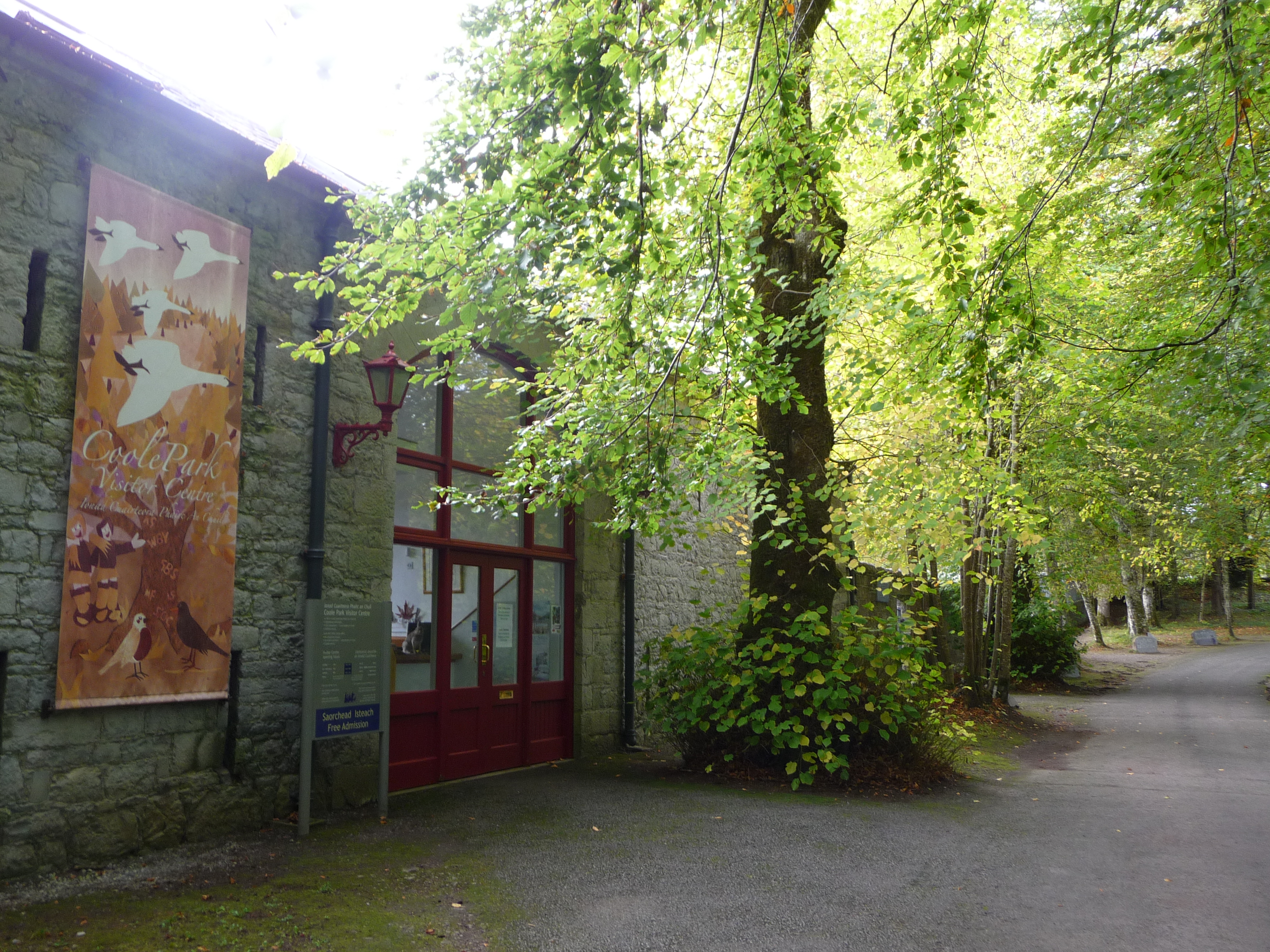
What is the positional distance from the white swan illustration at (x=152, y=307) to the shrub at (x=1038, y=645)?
17.3m

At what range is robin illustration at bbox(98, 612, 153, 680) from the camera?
16.6ft

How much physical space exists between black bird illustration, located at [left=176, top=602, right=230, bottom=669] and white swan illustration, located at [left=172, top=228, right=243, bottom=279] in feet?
6.92

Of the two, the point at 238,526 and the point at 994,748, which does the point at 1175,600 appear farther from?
the point at 238,526

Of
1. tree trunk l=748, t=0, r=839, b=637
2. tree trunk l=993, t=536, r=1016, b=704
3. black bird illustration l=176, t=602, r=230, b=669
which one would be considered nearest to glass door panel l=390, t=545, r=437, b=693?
black bird illustration l=176, t=602, r=230, b=669

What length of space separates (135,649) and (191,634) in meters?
0.34

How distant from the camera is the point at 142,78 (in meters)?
5.20

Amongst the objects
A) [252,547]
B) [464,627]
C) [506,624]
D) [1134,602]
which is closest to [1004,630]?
[506,624]

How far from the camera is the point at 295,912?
429 cm

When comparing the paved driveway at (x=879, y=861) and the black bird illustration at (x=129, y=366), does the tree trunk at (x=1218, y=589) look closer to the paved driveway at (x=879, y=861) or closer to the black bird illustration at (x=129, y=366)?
the paved driveway at (x=879, y=861)

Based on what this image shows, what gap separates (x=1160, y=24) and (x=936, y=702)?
582 centimetres

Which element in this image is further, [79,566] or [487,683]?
[487,683]

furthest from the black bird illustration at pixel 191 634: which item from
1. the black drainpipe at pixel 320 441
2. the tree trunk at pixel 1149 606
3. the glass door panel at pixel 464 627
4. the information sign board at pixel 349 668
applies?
the tree trunk at pixel 1149 606

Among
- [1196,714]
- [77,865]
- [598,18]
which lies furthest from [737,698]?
[1196,714]

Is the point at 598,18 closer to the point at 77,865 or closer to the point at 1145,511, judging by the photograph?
the point at 77,865
